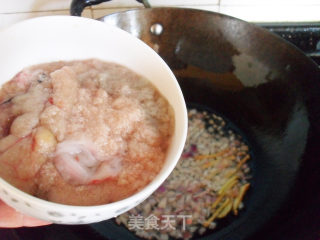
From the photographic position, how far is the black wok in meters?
0.83

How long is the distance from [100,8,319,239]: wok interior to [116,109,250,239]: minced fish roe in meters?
0.04

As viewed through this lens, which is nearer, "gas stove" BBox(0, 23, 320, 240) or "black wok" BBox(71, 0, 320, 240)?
"gas stove" BBox(0, 23, 320, 240)

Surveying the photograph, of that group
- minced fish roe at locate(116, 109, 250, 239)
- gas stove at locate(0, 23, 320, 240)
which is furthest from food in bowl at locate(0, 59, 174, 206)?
minced fish roe at locate(116, 109, 250, 239)

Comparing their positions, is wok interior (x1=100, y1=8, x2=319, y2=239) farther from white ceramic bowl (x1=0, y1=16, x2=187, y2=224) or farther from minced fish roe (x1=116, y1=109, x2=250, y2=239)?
white ceramic bowl (x1=0, y1=16, x2=187, y2=224)

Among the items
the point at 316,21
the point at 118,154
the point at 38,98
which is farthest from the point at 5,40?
the point at 316,21

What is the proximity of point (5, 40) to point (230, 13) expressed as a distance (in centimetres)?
72

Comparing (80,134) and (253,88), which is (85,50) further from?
(253,88)

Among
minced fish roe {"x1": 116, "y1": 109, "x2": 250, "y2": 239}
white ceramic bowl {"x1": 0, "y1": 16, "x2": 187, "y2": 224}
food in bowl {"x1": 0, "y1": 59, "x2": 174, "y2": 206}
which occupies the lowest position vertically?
minced fish roe {"x1": 116, "y1": 109, "x2": 250, "y2": 239}

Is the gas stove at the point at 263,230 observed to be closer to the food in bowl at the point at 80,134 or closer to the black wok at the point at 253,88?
the black wok at the point at 253,88

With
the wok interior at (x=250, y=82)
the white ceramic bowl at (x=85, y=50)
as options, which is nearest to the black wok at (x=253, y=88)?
the wok interior at (x=250, y=82)

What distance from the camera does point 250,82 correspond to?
39.5 inches

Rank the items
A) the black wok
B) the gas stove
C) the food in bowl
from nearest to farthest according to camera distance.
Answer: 1. the food in bowl
2. the gas stove
3. the black wok

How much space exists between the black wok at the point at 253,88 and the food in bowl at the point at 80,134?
0.32 metres

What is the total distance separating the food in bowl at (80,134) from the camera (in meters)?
0.46
